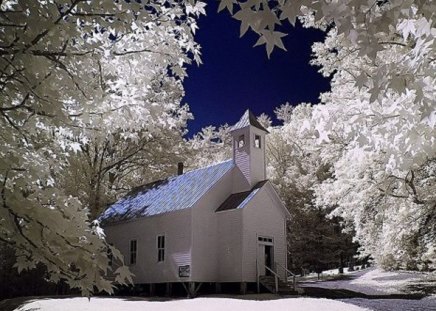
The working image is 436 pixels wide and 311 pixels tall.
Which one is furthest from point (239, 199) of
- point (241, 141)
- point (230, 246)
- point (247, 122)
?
point (247, 122)

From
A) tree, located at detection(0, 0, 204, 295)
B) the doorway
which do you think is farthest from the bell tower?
tree, located at detection(0, 0, 204, 295)

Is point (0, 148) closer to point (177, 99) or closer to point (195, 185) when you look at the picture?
point (195, 185)

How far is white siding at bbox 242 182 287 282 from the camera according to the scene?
66.5 feet

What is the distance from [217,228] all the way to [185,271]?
2.58 metres

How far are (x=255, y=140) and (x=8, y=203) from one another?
20157 millimetres

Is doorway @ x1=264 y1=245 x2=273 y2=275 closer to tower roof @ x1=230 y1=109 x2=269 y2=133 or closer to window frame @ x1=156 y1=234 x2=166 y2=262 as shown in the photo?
window frame @ x1=156 y1=234 x2=166 y2=262

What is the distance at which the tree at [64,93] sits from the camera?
9.19 feet

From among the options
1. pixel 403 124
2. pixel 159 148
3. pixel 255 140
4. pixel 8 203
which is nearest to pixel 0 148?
pixel 8 203

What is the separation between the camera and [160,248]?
71.1 ft

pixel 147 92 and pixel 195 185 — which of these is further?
pixel 195 185

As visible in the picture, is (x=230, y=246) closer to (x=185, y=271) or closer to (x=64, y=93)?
(x=185, y=271)

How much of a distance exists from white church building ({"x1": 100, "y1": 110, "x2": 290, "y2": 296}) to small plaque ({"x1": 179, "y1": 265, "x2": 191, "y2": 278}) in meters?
0.04

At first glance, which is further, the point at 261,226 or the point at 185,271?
the point at 261,226

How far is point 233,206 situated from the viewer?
68.3 ft
